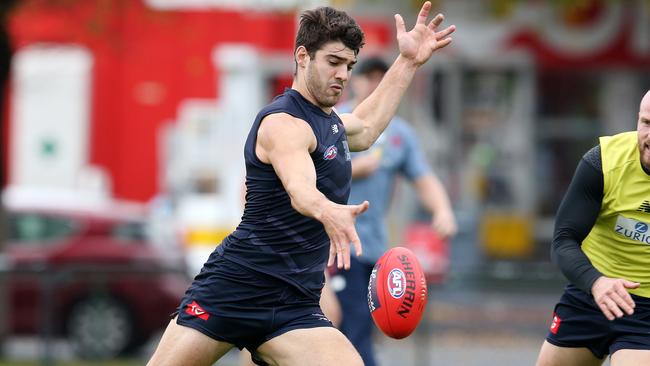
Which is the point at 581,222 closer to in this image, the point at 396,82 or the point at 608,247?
the point at 608,247

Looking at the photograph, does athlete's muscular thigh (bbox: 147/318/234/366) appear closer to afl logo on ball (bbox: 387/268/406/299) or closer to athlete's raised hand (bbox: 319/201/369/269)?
afl logo on ball (bbox: 387/268/406/299)

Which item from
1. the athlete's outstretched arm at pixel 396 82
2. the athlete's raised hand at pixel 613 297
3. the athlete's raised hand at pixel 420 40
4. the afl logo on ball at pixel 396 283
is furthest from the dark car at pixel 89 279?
the athlete's raised hand at pixel 613 297

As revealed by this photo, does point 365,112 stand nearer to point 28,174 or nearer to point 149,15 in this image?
point 149,15

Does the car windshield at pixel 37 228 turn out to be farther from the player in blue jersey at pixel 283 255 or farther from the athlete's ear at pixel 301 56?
the athlete's ear at pixel 301 56

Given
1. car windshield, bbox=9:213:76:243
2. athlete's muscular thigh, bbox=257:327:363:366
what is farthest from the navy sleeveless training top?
car windshield, bbox=9:213:76:243

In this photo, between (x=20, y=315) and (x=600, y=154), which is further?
(x=20, y=315)

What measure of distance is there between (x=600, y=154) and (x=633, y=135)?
270 millimetres

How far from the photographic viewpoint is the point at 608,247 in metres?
7.07

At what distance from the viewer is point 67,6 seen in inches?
690

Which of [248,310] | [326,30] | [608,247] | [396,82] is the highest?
[326,30]

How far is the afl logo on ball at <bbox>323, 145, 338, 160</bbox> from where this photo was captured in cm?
643

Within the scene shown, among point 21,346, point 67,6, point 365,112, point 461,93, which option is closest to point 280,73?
point 461,93

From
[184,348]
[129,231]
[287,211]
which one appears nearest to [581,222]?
[287,211]

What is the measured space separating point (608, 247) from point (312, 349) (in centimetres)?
172
